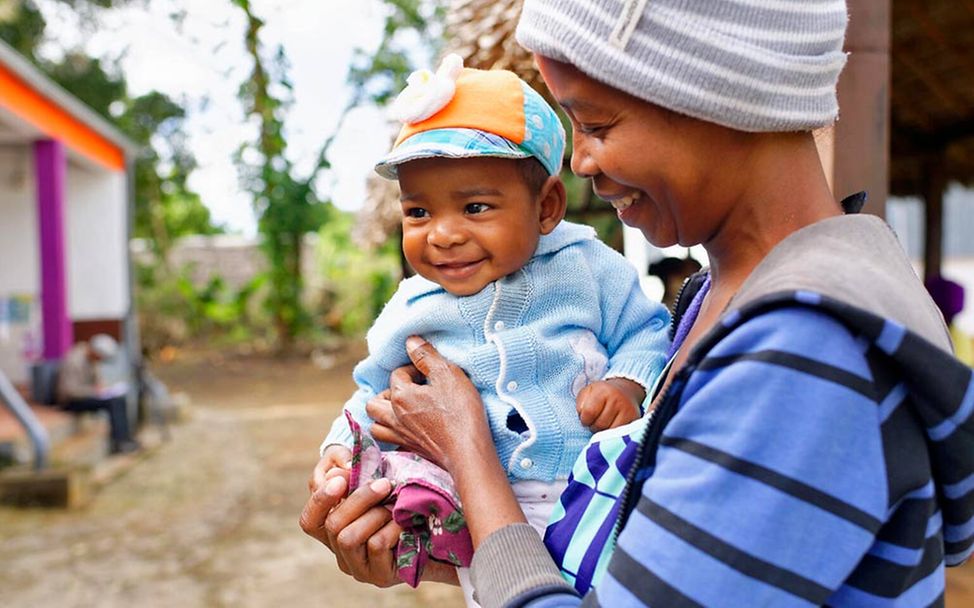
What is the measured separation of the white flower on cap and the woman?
0.44 m

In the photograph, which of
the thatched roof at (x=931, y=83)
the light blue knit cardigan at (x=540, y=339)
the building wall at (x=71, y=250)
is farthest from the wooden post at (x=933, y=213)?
the building wall at (x=71, y=250)

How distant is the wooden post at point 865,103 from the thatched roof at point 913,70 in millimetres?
800

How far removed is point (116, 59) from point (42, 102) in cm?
652

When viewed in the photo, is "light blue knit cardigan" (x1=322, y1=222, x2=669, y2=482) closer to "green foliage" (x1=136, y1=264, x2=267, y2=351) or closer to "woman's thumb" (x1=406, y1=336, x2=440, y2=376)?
"woman's thumb" (x1=406, y1=336, x2=440, y2=376)

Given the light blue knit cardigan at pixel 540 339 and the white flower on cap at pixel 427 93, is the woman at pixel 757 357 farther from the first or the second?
the white flower on cap at pixel 427 93

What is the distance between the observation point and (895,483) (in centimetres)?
87

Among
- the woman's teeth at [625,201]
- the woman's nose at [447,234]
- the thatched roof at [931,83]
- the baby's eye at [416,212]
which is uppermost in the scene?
Answer: the thatched roof at [931,83]

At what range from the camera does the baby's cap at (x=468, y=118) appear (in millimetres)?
1533

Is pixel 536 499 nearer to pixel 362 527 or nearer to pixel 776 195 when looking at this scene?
pixel 362 527

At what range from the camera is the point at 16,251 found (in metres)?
10.4

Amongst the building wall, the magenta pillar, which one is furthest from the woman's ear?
the building wall

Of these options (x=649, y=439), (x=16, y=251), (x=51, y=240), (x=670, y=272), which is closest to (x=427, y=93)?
(x=649, y=439)

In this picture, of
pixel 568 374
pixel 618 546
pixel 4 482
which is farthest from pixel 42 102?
pixel 618 546

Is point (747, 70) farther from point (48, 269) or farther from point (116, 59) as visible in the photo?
point (116, 59)
